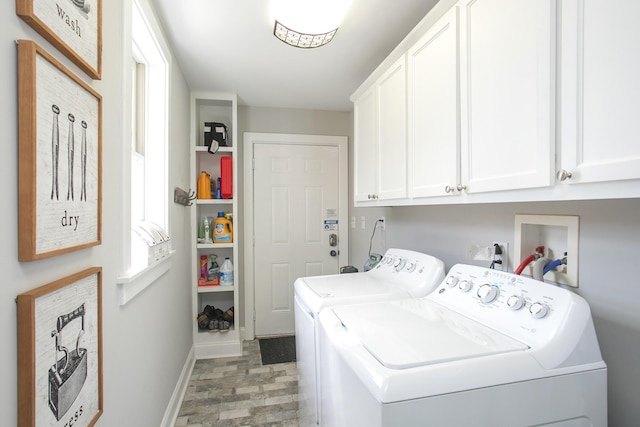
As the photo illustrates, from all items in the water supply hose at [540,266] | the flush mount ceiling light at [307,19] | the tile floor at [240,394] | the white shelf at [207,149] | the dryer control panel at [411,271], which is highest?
the flush mount ceiling light at [307,19]

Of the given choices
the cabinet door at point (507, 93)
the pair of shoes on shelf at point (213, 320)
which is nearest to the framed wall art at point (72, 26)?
the cabinet door at point (507, 93)

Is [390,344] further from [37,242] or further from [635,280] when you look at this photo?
[37,242]

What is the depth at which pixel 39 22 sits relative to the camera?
644 millimetres

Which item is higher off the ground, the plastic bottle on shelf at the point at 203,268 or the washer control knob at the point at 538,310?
the washer control knob at the point at 538,310

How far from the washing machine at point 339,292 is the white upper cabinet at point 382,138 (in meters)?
0.40

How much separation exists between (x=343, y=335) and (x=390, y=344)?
19cm

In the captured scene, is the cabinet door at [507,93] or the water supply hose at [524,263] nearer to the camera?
the cabinet door at [507,93]

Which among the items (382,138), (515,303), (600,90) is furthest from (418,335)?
(382,138)

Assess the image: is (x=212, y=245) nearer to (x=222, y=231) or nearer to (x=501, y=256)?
(x=222, y=231)

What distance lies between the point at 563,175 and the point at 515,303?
447 mm

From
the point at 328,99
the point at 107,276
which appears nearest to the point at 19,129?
the point at 107,276

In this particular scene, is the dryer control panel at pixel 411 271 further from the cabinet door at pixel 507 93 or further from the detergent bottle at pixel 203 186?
the detergent bottle at pixel 203 186

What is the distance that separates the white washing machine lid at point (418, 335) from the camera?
825 millimetres

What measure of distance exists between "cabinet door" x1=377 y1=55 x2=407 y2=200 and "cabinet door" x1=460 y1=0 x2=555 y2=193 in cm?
44
